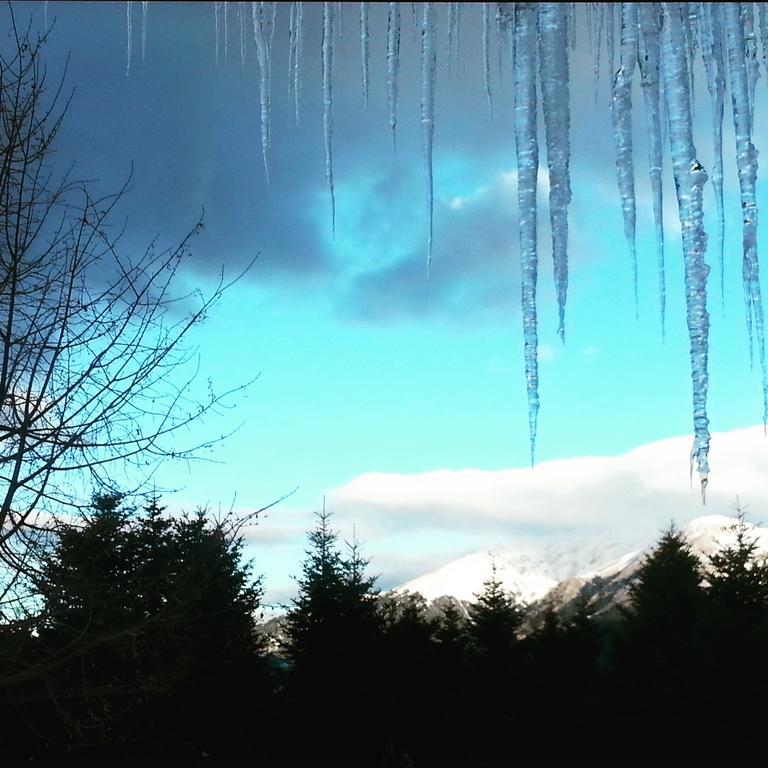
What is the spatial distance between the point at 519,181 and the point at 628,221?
0.75 metres

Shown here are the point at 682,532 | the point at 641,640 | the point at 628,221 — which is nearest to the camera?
the point at 628,221

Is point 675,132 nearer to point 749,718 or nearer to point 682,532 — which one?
point 749,718

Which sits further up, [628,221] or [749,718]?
[628,221]

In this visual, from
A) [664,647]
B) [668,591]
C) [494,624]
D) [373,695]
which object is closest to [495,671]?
[494,624]

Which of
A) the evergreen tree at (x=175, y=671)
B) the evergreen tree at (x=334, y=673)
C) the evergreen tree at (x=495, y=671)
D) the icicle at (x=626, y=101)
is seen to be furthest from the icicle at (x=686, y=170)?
the evergreen tree at (x=495, y=671)

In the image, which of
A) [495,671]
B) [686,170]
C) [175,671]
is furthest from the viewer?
[495,671]

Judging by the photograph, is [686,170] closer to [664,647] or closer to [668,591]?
[664,647]

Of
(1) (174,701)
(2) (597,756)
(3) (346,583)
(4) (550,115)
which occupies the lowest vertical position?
(2) (597,756)

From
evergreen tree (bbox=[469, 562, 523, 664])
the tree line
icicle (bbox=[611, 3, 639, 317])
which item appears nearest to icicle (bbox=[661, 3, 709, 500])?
icicle (bbox=[611, 3, 639, 317])

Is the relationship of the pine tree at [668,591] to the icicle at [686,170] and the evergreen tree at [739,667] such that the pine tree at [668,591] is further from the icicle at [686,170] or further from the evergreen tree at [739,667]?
the icicle at [686,170]

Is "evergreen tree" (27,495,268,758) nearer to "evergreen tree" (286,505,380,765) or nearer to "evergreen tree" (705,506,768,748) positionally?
"evergreen tree" (286,505,380,765)

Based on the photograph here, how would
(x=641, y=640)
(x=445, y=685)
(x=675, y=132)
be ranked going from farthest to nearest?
(x=641, y=640) → (x=445, y=685) → (x=675, y=132)

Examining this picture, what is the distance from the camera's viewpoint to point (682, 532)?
31.3m

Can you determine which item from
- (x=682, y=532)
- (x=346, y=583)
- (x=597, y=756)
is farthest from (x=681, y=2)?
(x=682, y=532)
